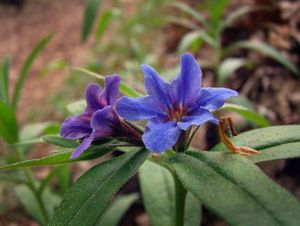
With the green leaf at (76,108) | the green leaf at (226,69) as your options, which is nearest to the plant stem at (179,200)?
the green leaf at (76,108)

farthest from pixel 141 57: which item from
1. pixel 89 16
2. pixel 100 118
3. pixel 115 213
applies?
pixel 100 118

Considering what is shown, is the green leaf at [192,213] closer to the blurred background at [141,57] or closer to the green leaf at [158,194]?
the green leaf at [158,194]

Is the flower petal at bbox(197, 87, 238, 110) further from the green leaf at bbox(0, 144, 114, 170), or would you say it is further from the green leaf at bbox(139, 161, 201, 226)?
the green leaf at bbox(139, 161, 201, 226)

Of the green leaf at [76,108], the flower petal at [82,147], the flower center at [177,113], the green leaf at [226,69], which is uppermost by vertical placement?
the flower center at [177,113]

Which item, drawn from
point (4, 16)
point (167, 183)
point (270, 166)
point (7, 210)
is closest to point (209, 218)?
point (270, 166)

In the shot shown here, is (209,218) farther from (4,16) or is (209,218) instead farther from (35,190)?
(4,16)

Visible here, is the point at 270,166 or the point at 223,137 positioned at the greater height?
the point at 223,137

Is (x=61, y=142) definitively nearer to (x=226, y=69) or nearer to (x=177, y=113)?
(x=177, y=113)
